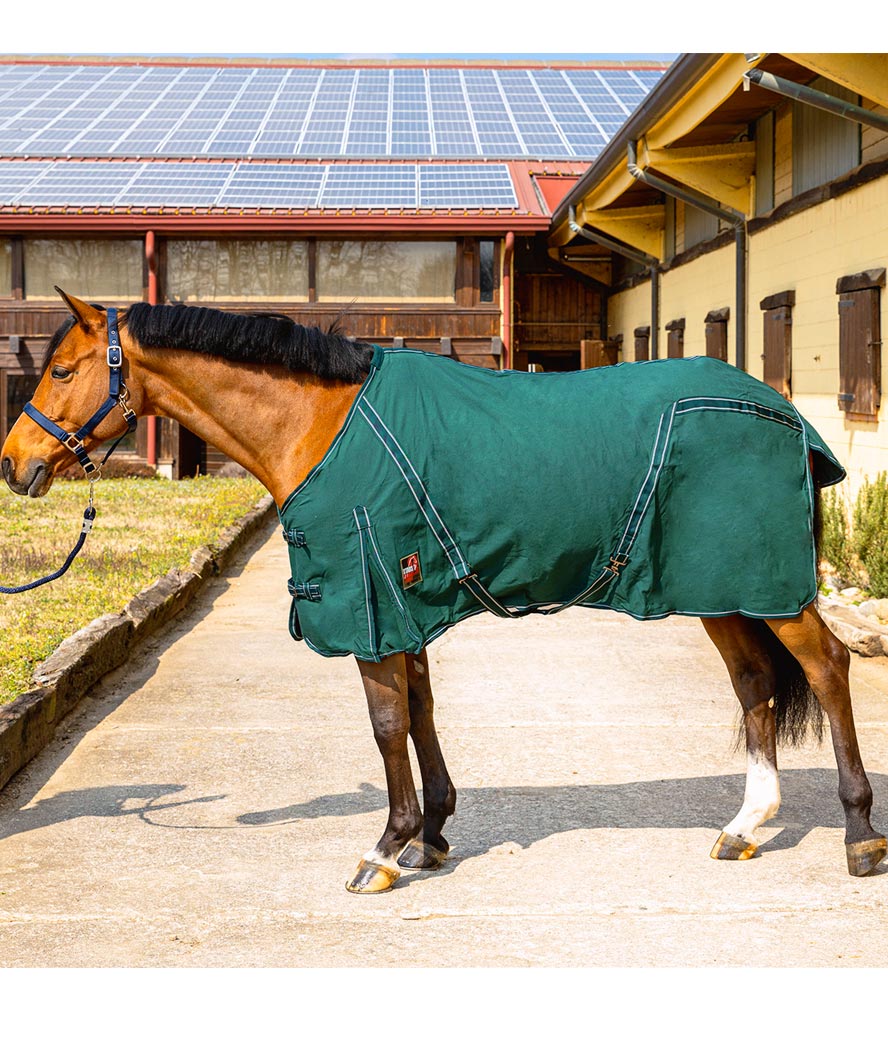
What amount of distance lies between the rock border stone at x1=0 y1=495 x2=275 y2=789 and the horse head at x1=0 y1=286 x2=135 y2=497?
1556 millimetres

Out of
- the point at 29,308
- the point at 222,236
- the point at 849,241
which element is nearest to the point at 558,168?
the point at 222,236

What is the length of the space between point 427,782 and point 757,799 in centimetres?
123

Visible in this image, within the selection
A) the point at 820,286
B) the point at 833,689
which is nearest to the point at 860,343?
the point at 820,286

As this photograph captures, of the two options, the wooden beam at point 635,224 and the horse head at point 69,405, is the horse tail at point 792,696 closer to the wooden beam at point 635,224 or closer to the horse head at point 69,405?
the horse head at point 69,405

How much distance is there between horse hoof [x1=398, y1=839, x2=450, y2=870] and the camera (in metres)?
4.51

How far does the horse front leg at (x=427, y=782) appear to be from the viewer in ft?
14.9

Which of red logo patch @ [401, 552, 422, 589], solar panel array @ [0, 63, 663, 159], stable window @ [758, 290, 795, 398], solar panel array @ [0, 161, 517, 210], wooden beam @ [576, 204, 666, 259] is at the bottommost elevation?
red logo patch @ [401, 552, 422, 589]

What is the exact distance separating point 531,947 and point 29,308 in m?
20.0

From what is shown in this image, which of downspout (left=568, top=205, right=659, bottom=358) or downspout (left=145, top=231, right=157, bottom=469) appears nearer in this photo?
downspout (left=568, top=205, right=659, bottom=358)

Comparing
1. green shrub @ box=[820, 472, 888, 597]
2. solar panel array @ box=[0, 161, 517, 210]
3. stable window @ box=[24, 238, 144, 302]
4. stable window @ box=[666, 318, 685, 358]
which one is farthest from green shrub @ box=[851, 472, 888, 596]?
stable window @ box=[24, 238, 144, 302]

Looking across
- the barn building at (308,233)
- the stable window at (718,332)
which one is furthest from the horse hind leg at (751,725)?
the barn building at (308,233)

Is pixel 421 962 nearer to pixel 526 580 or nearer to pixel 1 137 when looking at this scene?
pixel 526 580

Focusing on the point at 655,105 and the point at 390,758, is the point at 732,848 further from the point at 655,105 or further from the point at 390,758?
the point at 655,105

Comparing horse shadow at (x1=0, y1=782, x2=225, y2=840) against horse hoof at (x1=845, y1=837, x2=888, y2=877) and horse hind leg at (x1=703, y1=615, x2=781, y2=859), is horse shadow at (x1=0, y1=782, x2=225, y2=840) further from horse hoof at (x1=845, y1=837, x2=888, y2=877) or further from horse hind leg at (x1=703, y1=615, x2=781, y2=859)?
horse hoof at (x1=845, y1=837, x2=888, y2=877)
